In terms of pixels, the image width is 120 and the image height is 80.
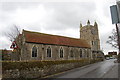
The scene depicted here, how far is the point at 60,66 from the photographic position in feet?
67.5

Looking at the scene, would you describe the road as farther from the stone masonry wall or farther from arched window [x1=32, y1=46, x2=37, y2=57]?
arched window [x1=32, y1=46, x2=37, y2=57]

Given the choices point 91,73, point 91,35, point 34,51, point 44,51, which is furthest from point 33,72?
point 91,35

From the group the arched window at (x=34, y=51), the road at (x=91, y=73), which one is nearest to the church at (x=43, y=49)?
the arched window at (x=34, y=51)

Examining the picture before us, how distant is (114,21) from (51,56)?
29.3m

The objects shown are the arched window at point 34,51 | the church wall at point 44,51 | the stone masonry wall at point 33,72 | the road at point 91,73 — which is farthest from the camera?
the arched window at point 34,51

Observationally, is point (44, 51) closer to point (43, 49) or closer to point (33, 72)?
point (43, 49)

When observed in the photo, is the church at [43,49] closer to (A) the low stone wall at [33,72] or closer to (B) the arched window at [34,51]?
(B) the arched window at [34,51]

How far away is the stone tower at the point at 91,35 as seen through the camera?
5154 cm

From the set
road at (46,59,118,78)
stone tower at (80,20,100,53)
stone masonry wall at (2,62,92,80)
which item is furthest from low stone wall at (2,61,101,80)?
stone tower at (80,20,100,53)

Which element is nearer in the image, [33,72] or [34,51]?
[33,72]

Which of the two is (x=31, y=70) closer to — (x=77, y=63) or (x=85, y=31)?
(x=77, y=63)

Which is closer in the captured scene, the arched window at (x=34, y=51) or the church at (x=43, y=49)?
the church at (x=43, y=49)

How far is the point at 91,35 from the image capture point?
51.9 m

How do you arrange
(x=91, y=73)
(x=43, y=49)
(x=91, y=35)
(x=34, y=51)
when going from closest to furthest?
(x=91, y=73) < (x=34, y=51) < (x=43, y=49) < (x=91, y=35)
